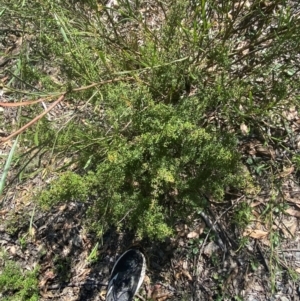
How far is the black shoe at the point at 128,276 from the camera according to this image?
2.32 metres

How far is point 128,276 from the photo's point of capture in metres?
2.33

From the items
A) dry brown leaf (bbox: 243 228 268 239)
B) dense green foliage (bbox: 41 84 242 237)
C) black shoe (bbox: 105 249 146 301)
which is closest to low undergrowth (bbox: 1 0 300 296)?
dense green foliage (bbox: 41 84 242 237)

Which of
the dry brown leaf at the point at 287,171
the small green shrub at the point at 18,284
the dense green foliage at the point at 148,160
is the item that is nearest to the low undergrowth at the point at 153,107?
the dense green foliage at the point at 148,160

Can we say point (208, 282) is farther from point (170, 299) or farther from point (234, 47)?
point (234, 47)

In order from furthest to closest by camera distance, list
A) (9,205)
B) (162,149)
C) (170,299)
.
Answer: (9,205)
(170,299)
(162,149)

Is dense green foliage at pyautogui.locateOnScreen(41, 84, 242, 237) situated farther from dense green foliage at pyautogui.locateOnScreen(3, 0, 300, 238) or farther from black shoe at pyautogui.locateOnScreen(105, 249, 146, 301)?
Answer: black shoe at pyautogui.locateOnScreen(105, 249, 146, 301)

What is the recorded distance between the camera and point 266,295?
2199mm

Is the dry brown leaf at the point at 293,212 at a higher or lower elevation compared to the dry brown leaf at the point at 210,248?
higher

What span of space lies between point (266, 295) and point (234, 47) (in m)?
1.31

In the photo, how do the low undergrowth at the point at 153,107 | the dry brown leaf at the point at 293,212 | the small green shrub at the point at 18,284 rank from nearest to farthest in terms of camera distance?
the low undergrowth at the point at 153,107, the dry brown leaf at the point at 293,212, the small green shrub at the point at 18,284

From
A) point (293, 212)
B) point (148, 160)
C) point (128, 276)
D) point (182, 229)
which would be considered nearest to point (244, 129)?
point (293, 212)

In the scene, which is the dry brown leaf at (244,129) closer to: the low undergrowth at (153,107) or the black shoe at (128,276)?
the low undergrowth at (153,107)

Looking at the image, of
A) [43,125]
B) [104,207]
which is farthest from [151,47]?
[104,207]

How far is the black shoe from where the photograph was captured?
2320mm
